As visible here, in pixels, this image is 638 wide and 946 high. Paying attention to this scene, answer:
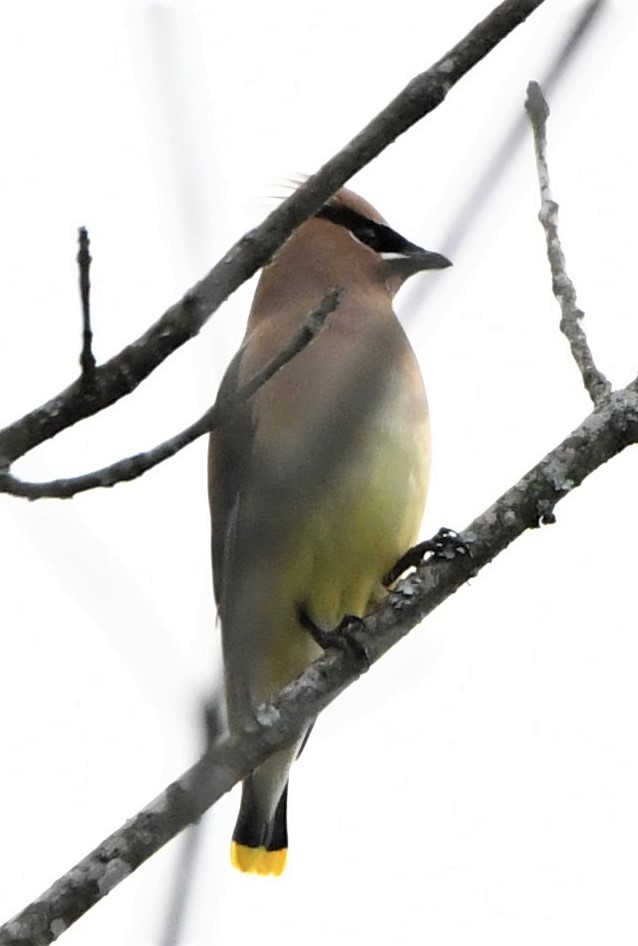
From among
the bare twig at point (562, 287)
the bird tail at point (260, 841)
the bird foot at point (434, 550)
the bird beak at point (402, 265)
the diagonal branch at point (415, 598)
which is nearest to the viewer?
the diagonal branch at point (415, 598)

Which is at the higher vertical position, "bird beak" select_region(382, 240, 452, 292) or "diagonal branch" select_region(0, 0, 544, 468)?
"bird beak" select_region(382, 240, 452, 292)

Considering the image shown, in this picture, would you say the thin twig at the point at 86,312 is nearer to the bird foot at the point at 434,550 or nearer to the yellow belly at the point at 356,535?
the bird foot at the point at 434,550

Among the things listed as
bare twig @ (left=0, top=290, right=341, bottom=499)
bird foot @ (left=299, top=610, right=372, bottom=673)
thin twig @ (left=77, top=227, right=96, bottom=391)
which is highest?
bird foot @ (left=299, top=610, right=372, bottom=673)

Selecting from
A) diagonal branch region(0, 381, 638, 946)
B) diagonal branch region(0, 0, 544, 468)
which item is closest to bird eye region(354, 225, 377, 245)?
diagonal branch region(0, 381, 638, 946)

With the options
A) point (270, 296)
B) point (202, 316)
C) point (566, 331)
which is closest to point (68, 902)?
point (202, 316)

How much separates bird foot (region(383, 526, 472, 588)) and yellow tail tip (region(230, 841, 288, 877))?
47.8 inches

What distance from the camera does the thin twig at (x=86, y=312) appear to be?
5.83 feet

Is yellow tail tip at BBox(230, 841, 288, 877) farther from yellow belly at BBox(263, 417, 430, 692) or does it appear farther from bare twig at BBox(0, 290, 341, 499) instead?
bare twig at BBox(0, 290, 341, 499)

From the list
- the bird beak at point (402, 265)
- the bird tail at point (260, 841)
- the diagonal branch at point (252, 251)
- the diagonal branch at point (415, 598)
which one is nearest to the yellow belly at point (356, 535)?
the diagonal branch at point (415, 598)

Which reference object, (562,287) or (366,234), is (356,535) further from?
(366,234)

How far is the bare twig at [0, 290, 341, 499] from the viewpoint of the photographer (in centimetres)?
189

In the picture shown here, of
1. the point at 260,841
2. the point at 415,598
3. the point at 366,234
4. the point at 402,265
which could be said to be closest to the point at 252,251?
the point at 415,598

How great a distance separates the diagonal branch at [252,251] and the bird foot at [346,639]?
1.23 m

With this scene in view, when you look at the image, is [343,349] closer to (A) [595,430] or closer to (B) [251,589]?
(A) [595,430]
